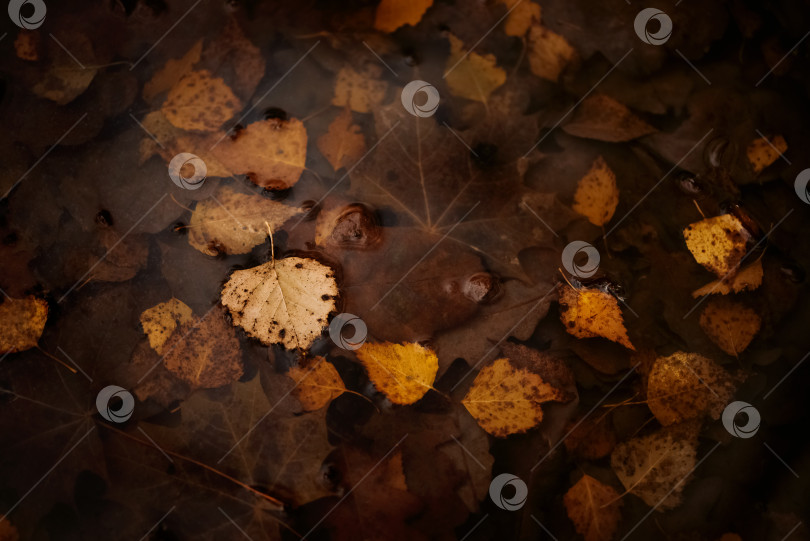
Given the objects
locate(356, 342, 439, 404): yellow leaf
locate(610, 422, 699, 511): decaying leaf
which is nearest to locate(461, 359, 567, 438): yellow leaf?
locate(356, 342, 439, 404): yellow leaf

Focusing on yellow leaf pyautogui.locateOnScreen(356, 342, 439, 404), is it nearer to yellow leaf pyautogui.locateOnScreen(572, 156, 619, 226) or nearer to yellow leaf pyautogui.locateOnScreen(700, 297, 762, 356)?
yellow leaf pyautogui.locateOnScreen(572, 156, 619, 226)

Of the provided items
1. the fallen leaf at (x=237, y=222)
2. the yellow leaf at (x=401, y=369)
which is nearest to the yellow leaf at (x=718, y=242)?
the yellow leaf at (x=401, y=369)

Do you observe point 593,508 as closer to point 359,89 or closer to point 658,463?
point 658,463

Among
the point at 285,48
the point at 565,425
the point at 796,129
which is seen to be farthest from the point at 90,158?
the point at 796,129

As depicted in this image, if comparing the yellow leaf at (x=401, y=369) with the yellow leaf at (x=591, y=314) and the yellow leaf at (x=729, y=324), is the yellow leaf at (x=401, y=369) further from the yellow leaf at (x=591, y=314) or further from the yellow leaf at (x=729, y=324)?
the yellow leaf at (x=729, y=324)

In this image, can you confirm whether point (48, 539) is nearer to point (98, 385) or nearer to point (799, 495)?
point (98, 385)

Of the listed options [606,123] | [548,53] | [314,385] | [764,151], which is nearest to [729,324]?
[764,151]
